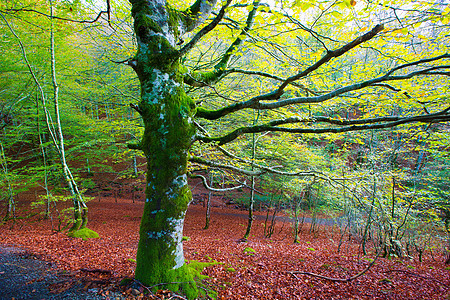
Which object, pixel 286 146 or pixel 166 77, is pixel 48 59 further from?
pixel 286 146

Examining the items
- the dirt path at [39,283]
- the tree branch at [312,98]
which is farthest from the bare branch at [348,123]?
the dirt path at [39,283]

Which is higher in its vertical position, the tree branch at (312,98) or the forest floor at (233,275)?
the tree branch at (312,98)

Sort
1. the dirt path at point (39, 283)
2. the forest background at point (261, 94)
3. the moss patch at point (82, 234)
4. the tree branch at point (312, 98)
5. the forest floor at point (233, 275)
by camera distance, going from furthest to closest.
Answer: the moss patch at point (82, 234) → the forest background at point (261, 94) → the forest floor at point (233, 275) → the dirt path at point (39, 283) → the tree branch at point (312, 98)

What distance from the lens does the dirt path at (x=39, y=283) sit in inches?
85.1

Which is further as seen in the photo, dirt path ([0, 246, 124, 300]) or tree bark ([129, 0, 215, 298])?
tree bark ([129, 0, 215, 298])

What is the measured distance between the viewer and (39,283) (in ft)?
7.95

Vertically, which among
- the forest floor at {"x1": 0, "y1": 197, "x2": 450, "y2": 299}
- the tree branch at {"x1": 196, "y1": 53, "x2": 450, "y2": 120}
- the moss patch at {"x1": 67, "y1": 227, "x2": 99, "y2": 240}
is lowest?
the moss patch at {"x1": 67, "y1": 227, "x2": 99, "y2": 240}

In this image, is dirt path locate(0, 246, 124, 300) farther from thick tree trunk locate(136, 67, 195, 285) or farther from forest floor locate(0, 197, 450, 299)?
thick tree trunk locate(136, 67, 195, 285)

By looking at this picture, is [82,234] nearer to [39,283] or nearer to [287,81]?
[39,283]

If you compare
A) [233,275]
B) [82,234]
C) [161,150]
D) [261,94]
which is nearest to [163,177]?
[161,150]

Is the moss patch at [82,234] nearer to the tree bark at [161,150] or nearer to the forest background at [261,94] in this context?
the forest background at [261,94]

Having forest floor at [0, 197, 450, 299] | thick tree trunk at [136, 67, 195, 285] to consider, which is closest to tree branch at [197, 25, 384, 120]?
thick tree trunk at [136, 67, 195, 285]

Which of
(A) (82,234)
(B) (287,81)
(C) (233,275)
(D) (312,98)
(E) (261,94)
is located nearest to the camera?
(B) (287,81)

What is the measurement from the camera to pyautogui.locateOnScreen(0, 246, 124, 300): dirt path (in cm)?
216
